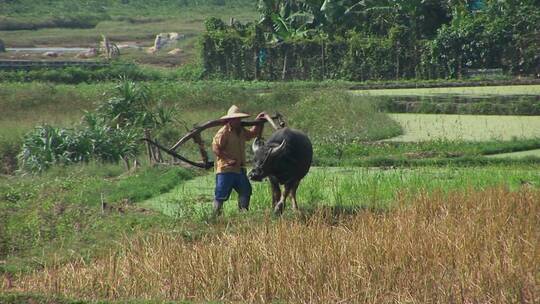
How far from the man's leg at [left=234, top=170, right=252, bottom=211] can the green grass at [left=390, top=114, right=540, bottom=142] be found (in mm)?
7019

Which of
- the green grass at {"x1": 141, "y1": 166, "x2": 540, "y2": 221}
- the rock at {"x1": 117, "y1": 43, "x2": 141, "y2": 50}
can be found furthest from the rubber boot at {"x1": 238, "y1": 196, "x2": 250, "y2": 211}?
the rock at {"x1": 117, "y1": 43, "x2": 141, "y2": 50}

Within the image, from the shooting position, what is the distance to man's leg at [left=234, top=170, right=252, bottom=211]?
11.1 metres

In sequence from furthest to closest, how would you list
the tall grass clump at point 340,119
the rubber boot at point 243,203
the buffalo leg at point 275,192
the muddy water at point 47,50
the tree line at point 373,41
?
the muddy water at point 47,50 < the tree line at point 373,41 < the tall grass clump at point 340,119 < the buffalo leg at point 275,192 < the rubber boot at point 243,203

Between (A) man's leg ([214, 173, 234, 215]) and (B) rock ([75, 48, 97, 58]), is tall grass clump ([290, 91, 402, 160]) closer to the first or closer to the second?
(A) man's leg ([214, 173, 234, 215])

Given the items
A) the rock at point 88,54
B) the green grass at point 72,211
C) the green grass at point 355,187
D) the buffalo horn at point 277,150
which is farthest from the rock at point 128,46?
the buffalo horn at point 277,150

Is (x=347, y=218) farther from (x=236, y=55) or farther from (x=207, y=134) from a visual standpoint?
(x=236, y=55)

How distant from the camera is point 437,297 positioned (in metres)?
7.68

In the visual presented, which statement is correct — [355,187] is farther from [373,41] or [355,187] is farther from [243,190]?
[373,41]

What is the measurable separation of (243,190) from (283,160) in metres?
0.51

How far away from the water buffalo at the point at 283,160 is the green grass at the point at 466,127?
682 cm

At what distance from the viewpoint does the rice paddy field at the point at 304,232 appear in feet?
26.3

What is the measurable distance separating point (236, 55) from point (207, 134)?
11790 mm

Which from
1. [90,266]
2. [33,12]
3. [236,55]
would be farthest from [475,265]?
[33,12]

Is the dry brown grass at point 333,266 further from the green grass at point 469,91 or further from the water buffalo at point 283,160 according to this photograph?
the green grass at point 469,91
